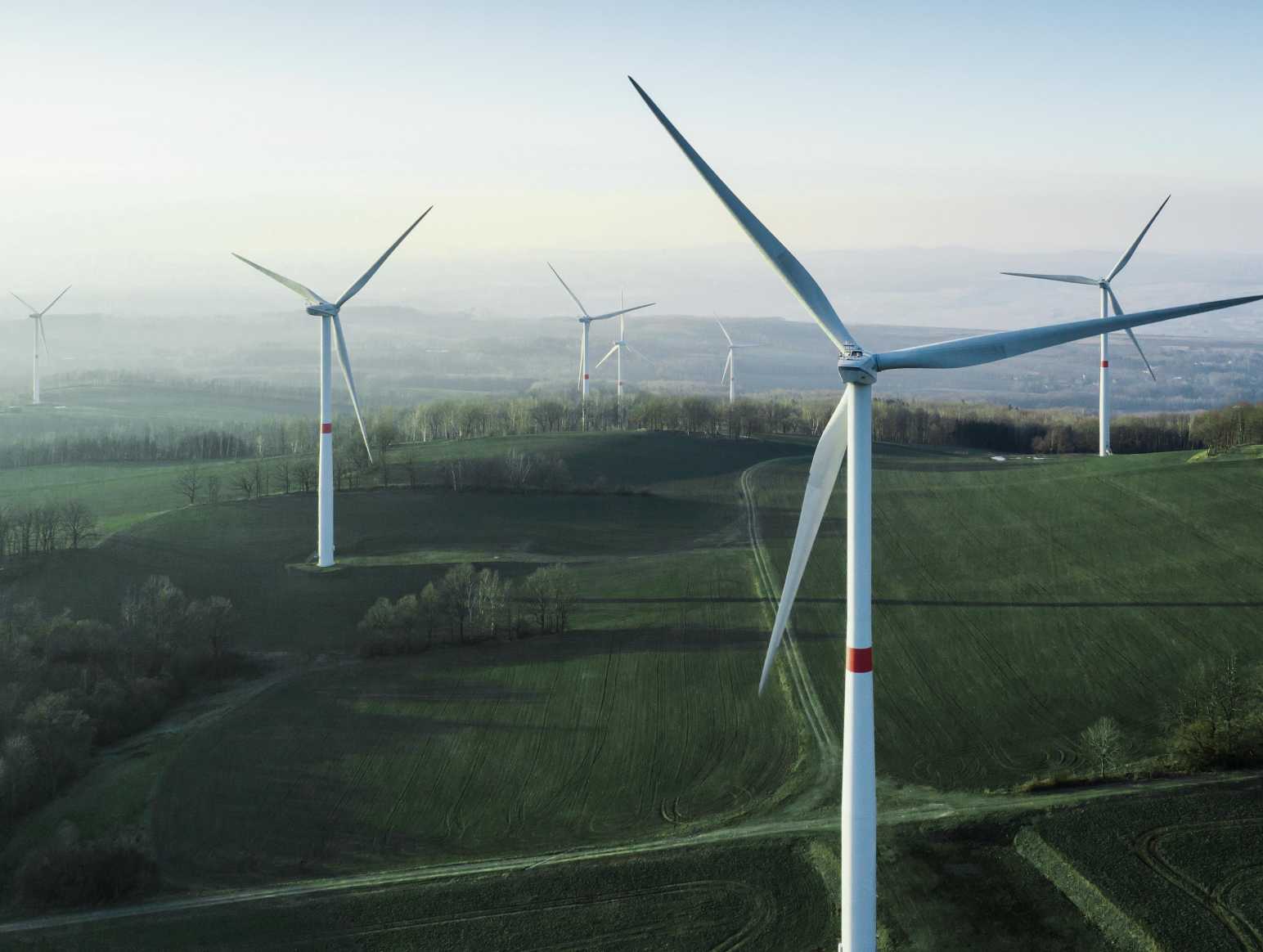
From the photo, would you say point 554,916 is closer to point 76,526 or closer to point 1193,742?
point 1193,742

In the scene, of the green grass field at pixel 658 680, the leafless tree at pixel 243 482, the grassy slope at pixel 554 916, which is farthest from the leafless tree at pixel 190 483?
the grassy slope at pixel 554 916

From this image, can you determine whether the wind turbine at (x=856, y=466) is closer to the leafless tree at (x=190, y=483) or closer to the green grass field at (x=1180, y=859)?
the green grass field at (x=1180, y=859)

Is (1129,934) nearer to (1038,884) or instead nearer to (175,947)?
(1038,884)

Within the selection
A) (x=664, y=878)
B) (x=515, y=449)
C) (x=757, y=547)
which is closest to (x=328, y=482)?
(x=757, y=547)

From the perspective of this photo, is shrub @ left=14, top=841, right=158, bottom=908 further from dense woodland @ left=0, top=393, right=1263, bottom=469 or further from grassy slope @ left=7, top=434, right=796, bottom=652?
dense woodland @ left=0, top=393, right=1263, bottom=469

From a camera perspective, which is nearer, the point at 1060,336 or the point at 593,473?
the point at 1060,336

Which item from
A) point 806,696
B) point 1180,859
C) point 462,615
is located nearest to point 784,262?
point 1180,859
